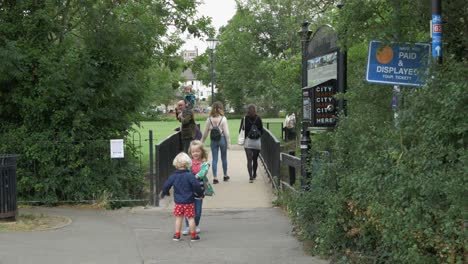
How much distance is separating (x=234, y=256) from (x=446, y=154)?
2.94 metres

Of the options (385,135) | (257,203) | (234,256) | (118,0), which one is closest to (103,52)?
(118,0)

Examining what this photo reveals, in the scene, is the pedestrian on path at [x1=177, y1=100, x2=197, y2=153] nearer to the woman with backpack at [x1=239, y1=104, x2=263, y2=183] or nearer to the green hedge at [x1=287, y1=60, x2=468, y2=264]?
the woman with backpack at [x1=239, y1=104, x2=263, y2=183]

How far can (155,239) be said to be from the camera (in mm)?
7645

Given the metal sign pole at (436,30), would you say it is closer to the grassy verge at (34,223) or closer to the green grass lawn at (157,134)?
the grassy verge at (34,223)

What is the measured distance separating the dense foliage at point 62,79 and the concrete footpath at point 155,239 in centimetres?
127

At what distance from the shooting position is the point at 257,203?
10555 mm

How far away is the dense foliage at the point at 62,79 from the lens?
10086mm

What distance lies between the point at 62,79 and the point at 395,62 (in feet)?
20.0

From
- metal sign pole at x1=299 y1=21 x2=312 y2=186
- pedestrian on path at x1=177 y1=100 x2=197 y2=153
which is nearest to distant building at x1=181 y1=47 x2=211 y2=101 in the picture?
pedestrian on path at x1=177 y1=100 x2=197 y2=153

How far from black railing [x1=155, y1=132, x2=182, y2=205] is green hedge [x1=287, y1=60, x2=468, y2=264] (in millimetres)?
4223

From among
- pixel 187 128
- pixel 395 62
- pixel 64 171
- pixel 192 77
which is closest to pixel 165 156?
pixel 187 128

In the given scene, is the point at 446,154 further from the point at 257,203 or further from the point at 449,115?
the point at 257,203

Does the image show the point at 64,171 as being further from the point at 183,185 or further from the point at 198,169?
the point at 183,185

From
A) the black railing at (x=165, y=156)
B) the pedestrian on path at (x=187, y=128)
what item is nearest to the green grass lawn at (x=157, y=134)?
the black railing at (x=165, y=156)
